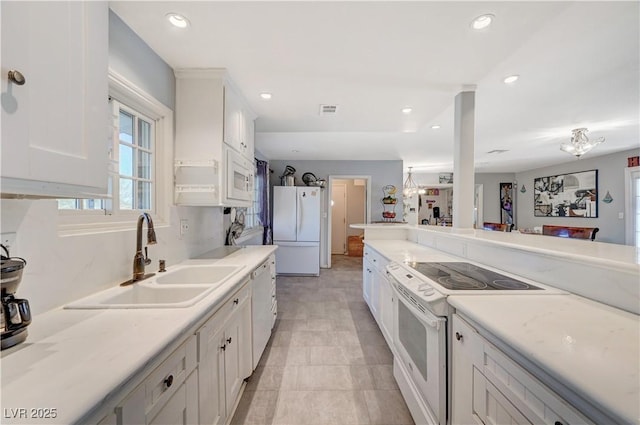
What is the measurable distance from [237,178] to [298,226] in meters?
2.74

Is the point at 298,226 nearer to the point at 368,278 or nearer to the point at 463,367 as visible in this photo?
the point at 368,278

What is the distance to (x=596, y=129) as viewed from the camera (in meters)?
3.59

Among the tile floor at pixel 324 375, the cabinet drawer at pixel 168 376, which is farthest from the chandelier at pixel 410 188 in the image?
the cabinet drawer at pixel 168 376

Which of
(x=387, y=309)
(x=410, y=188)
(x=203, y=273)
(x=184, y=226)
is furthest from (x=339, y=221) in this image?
(x=203, y=273)

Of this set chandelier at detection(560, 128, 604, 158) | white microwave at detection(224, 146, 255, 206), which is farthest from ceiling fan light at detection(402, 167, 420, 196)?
white microwave at detection(224, 146, 255, 206)

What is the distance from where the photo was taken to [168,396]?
0.85 metres

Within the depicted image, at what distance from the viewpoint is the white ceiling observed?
4.40 ft

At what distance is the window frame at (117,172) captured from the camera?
120cm

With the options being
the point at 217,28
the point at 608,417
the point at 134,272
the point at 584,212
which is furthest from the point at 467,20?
the point at 584,212

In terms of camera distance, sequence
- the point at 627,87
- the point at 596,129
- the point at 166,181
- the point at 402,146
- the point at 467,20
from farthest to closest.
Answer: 1. the point at 402,146
2. the point at 596,129
3. the point at 627,87
4. the point at 166,181
5. the point at 467,20

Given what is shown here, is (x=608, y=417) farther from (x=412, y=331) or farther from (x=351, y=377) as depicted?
(x=351, y=377)

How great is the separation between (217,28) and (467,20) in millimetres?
1427

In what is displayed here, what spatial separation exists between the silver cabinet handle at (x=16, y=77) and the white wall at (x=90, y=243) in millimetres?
513

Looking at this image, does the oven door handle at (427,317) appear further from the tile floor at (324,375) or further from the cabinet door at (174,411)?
the cabinet door at (174,411)
